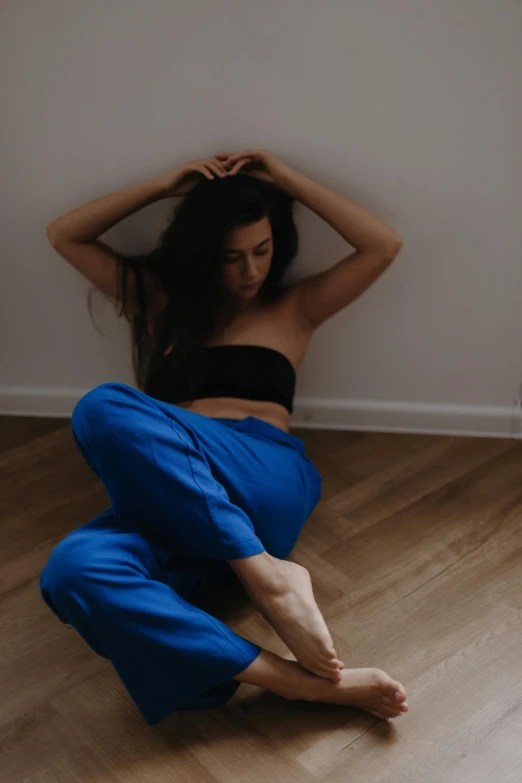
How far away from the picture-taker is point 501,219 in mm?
1958

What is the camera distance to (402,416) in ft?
7.24

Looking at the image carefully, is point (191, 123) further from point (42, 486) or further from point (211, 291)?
point (42, 486)

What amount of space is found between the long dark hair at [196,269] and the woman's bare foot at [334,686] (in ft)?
2.09

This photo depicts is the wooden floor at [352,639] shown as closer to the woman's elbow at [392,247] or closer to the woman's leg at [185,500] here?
the woman's leg at [185,500]

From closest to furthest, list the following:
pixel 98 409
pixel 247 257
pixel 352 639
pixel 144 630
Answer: pixel 144 630 < pixel 98 409 < pixel 352 639 < pixel 247 257

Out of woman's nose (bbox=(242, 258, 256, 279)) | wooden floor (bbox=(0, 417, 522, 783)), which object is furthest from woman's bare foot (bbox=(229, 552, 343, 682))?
woman's nose (bbox=(242, 258, 256, 279))

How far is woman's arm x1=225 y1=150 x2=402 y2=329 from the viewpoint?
185 centimetres

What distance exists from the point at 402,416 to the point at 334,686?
0.90 meters

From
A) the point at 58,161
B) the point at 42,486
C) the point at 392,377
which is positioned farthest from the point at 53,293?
the point at 392,377

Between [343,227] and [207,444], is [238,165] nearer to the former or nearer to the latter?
[343,227]

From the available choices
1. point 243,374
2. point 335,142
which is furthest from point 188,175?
point 243,374

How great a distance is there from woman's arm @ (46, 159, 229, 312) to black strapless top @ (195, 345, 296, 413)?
252 mm

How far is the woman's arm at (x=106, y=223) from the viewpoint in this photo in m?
1.87

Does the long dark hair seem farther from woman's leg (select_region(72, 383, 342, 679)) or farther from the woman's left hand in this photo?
woman's leg (select_region(72, 383, 342, 679))
